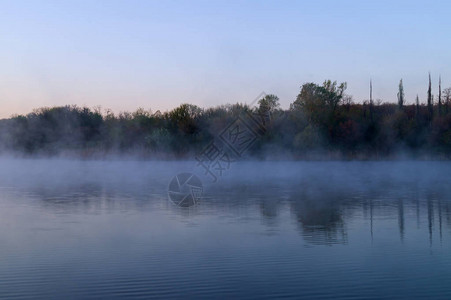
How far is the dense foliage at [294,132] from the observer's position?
4881 centimetres

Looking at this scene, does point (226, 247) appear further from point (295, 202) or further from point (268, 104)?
point (268, 104)

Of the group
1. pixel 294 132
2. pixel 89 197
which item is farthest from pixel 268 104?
pixel 89 197

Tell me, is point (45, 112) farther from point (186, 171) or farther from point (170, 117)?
point (186, 171)

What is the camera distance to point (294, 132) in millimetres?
49938

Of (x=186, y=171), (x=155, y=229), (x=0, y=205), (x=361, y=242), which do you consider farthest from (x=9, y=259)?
(x=186, y=171)

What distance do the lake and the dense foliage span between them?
94.7ft

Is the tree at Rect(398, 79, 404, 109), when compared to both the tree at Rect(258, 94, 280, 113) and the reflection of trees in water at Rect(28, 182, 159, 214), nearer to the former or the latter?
the tree at Rect(258, 94, 280, 113)

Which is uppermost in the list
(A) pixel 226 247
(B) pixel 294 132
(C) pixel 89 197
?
(B) pixel 294 132

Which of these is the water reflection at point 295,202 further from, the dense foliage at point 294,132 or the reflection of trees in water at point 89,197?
the dense foliage at point 294,132

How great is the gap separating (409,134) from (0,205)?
40.8 meters

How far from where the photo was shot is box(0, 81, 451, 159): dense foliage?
48.8 metres

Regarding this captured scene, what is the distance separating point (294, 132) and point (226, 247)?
1577 inches

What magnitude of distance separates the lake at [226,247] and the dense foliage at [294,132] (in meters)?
28.9

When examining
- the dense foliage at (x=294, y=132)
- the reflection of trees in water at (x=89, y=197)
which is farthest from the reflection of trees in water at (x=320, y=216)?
the dense foliage at (x=294, y=132)
